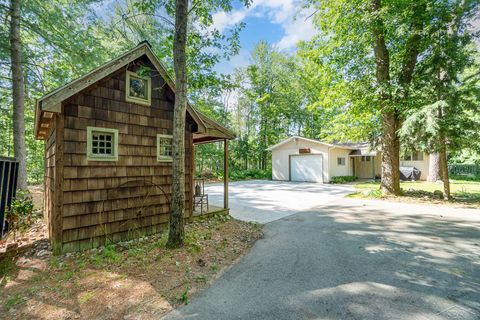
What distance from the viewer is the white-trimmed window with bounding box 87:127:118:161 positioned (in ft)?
15.3

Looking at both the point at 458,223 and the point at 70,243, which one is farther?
the point at 458,223

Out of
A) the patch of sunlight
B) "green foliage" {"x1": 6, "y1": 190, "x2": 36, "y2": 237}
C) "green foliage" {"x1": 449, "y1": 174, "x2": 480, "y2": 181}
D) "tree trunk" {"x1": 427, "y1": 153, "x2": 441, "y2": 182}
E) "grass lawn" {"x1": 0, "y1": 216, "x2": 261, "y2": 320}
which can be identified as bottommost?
"grass lawn" {"x1": 0, "y1": 216, "x2": 261, "y2": 320}

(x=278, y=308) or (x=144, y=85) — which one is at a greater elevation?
(x=144, y=85)

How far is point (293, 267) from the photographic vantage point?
3.81 m

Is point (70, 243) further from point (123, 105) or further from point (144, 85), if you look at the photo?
point (144, 85)

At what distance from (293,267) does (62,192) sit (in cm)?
432

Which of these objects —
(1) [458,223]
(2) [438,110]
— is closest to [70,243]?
(1) [458,223]

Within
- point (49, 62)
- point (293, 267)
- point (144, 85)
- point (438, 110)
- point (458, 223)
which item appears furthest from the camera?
point (49, 62)

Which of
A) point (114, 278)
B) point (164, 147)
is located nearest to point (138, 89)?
point (164, 147)

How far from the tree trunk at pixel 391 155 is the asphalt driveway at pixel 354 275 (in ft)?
13.4

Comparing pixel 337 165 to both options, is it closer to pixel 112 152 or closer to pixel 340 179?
pixel 340 179

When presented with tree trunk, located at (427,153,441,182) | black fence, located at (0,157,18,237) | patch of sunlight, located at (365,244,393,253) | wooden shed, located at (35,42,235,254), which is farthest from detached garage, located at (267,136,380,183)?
black fence, located at (0,157,18,237)

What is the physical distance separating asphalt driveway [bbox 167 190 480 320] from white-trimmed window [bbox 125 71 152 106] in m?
4.15

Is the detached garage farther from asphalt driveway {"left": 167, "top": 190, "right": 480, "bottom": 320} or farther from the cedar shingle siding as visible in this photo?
the cedar shingle siding
